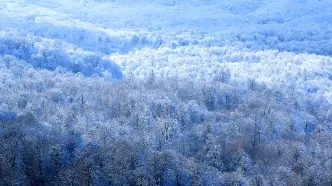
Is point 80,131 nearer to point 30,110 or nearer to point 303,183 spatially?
point 30,110

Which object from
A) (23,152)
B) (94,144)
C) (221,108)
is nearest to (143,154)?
(94,144)

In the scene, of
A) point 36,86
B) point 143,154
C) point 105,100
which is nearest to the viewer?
point 143,154

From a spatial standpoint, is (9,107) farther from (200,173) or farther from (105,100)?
Answer: (200,173)

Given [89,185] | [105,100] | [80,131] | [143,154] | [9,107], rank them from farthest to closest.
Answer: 1. [105,100]
2. [9,107]
3. [80,131]
4. [143,154]
5. [89,185]

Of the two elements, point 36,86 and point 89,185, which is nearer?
point 89,185

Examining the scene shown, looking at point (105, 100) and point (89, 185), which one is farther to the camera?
point (105, 100)

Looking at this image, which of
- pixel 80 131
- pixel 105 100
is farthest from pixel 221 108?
pixel 80 131
